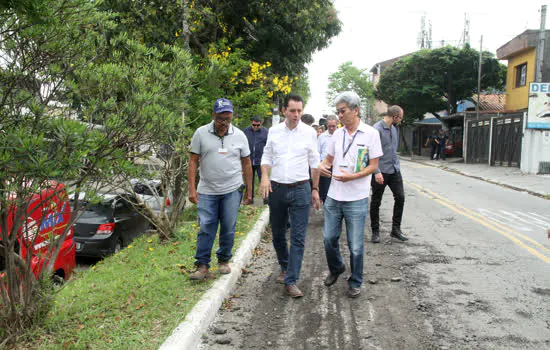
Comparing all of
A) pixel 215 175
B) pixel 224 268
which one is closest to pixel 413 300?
pixel 224 268

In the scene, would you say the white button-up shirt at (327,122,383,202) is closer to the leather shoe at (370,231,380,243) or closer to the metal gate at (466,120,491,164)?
the leather shoe at (370,231,380,243)

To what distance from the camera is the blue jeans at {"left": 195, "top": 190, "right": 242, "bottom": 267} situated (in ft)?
16.0

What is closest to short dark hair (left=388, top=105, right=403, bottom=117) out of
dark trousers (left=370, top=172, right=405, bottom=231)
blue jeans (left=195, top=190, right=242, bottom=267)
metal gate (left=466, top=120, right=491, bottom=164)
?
dark trousers (left=370, top=172, right=405, bottom=231)

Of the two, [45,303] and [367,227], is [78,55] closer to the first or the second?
[45,303]

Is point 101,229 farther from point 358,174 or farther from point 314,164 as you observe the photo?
point 358,174

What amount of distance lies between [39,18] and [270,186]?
2.76 metres

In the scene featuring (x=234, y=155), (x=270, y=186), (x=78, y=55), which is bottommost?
(x=270, y=186)

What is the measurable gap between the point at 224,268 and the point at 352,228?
1.49 meters

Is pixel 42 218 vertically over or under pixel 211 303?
over

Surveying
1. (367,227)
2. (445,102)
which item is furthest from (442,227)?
(445,102)

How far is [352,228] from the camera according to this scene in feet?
15.5

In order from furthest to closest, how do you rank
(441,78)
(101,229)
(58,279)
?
(441,78), (101,229), (58,279)

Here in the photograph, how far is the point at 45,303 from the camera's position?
3617 mm

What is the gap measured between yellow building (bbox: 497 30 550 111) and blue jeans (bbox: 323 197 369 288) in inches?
944
